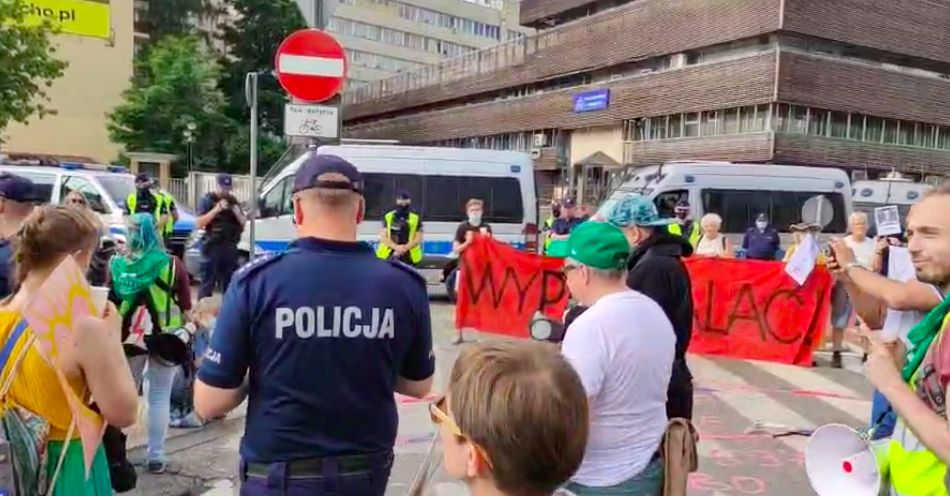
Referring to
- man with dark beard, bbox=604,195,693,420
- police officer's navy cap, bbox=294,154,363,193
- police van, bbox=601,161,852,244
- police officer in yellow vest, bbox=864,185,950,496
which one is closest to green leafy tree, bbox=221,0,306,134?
→ police van, bbox=601,161,852,244

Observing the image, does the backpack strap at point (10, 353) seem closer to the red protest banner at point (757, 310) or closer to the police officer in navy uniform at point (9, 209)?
the police officer in navy uniform at point (9, 209)

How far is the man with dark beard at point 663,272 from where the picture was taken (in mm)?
3934

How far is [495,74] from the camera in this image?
5303 centimetres

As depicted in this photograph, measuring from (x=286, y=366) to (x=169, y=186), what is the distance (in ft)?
100.0

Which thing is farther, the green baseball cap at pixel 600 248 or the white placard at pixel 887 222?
the white placard at pixel 887 222

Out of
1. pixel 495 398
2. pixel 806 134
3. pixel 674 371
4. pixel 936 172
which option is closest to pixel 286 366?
pixel 495 398

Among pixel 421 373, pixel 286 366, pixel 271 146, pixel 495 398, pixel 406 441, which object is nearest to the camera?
pixel 495 398

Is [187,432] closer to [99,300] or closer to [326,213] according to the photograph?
[99,300]

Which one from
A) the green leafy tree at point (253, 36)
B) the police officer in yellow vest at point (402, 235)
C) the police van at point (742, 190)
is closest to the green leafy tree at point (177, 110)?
the green leafy tree at point (253, 36)

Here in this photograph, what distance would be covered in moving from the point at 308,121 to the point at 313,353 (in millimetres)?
4181

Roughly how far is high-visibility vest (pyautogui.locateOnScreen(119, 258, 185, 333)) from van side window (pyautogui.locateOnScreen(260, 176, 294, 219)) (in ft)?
29.1

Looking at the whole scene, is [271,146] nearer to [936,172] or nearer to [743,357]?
[936,172]

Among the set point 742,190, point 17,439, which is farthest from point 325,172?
point 742,190

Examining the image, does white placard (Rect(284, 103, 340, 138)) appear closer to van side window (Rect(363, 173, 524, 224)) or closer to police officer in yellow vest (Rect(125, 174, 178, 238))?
police officer in yellow vest (Rect(125, 174, 178, 238))
